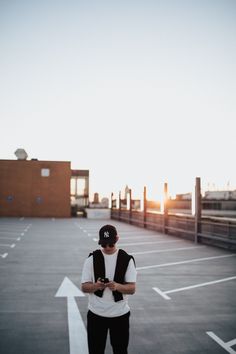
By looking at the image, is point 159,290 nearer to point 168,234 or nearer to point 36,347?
point 36,347

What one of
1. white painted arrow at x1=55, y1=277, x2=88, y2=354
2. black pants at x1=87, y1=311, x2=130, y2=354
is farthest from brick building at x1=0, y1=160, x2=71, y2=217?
black pants at x1=87, y1=311, x2=130, y2=354

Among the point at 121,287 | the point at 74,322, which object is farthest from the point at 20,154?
the point at 121,287

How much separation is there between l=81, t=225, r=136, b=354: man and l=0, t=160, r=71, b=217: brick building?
39.4 meters

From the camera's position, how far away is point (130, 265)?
10.6 ft

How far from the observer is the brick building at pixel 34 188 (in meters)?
41.0

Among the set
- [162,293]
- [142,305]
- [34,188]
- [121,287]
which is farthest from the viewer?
[34,188]

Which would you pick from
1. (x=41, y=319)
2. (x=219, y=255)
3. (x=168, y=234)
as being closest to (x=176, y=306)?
(x=41, y=319)

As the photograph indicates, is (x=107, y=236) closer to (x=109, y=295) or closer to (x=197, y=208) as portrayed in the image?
(x=109, y=295)

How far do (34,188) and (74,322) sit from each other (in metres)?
37.5

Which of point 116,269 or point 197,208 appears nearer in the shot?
point 116,269

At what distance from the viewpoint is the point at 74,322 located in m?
5.49

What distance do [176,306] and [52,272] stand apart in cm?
416

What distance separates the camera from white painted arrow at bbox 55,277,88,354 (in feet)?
15.0

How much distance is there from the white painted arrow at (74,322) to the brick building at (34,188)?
34.5 m
